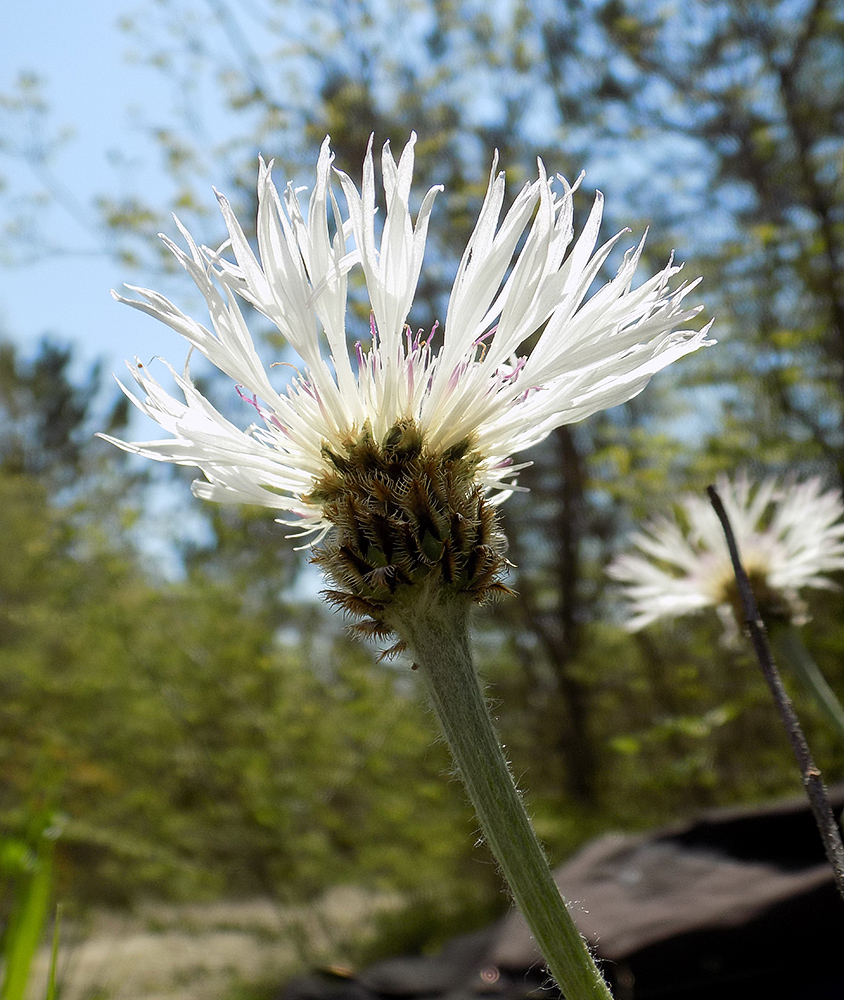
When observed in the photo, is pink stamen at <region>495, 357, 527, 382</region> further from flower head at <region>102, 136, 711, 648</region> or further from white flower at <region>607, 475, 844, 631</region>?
white flower at <region>607, 475, 844, 631</region>

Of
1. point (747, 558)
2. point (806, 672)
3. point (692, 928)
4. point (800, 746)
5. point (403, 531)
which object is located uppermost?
point (747, 558)

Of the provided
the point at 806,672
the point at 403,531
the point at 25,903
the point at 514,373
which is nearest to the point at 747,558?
the point at 806,672

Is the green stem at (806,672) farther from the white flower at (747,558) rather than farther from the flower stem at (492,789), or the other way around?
the flower stem at (492,789)

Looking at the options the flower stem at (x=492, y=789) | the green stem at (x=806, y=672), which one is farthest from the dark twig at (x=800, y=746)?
the green stem at (x=806, y=672)

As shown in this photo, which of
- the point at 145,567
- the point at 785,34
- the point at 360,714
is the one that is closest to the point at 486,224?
the point at 360,714

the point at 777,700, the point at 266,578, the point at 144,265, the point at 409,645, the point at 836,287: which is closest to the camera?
the point at 777,700

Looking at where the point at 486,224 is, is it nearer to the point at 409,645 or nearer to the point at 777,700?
the point at 409,645

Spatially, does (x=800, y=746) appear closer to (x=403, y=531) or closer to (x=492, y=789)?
(x=492, y=789)
